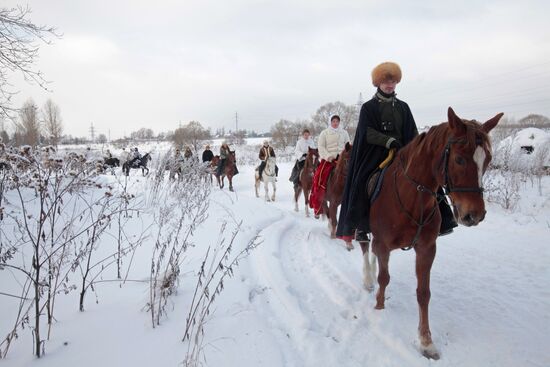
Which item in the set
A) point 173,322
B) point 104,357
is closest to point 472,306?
point 173,322

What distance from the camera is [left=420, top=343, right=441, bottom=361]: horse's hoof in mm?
2452

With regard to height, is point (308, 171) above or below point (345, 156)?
below

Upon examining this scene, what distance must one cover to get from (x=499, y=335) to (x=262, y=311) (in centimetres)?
229

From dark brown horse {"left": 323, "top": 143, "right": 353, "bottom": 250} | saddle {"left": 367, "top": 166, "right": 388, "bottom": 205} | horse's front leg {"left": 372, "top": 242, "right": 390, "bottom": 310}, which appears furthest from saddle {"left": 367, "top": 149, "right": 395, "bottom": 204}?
dark brown horse {"left": 323, "top": 143, "right": 353, "bottom": 250}

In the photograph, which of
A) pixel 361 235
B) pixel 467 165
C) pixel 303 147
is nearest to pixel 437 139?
pixel 467 165

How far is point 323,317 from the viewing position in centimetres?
300

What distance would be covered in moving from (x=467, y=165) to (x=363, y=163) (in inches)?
58.4

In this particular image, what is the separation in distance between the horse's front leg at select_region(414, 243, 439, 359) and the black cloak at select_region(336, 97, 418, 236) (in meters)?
0.67

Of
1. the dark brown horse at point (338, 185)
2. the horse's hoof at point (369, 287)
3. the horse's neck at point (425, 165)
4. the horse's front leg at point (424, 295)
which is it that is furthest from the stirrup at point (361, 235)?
the dark brown horse at point (338, 185)

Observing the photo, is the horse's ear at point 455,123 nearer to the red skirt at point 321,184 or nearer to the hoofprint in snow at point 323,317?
the hoofprint in snow at point 323,317

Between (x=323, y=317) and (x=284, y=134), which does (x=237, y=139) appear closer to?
(x=284, y=134)

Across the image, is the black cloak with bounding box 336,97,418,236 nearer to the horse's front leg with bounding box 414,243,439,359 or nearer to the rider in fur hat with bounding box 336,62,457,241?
the rider in fur hat with bounding box 336,62,457,241

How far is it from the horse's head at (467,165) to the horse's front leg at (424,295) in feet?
2.34

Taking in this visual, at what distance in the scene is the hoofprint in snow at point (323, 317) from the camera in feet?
7.34
